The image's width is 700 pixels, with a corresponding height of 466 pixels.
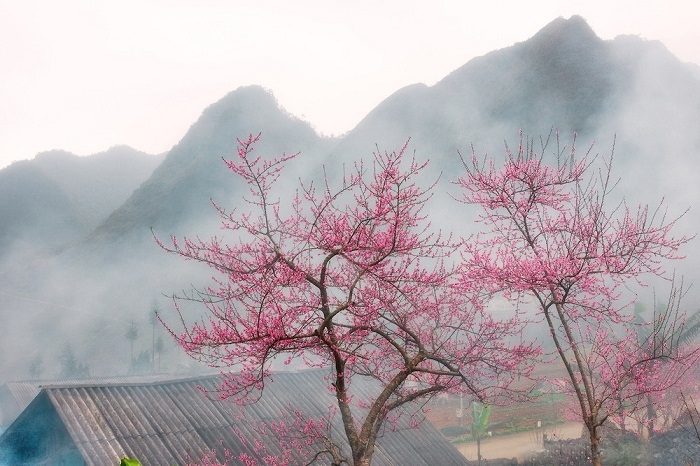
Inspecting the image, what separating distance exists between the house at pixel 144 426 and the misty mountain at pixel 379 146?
55538 mm

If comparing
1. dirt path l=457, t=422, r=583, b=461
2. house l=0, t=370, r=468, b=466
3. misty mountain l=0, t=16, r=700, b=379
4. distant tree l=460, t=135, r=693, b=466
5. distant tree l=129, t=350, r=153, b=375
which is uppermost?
misty mountain l=0, t=16, r=700, b=379

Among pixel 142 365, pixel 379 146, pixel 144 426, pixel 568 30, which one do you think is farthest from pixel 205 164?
pixel 144 426

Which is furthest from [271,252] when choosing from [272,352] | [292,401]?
[292,401]

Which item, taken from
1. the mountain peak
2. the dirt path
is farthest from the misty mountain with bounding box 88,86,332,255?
the dirt path

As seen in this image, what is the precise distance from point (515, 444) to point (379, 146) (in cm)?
9359

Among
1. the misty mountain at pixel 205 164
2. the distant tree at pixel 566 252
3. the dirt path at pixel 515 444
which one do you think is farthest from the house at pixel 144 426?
the misty mountain at pixel 205 164

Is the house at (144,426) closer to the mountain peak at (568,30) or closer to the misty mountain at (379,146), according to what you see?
the misty mountain at (379,146)

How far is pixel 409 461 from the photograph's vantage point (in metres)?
15.8

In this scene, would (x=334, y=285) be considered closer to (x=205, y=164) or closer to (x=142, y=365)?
(x=142, y=365)

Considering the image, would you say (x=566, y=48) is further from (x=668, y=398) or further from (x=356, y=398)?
(x=356, y=398)

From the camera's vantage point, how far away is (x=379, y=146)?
11844 cm

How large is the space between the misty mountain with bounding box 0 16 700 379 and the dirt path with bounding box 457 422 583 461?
1351 inches

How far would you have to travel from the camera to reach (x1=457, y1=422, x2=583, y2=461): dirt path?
1075 inches

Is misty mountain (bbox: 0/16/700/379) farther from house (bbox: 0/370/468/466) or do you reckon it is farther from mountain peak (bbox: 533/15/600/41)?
house (bbox: 0/370/468/466)
